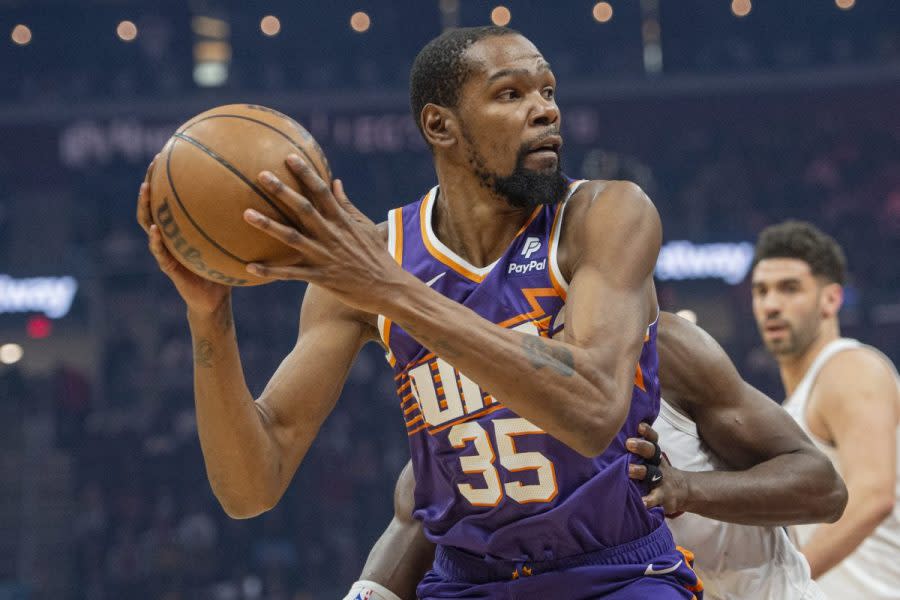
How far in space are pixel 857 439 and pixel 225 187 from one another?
2804 millimetres

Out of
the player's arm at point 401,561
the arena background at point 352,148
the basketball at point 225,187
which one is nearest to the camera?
the basketball at point 225,187

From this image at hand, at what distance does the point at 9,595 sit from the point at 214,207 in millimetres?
10815

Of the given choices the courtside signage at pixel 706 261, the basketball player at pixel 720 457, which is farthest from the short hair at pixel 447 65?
the courtside signage at pixel 706 261

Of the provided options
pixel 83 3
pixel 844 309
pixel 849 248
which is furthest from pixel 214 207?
pixel 83 3

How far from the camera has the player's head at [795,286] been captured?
4.52 meters

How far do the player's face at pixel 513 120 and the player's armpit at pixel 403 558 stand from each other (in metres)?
0.87

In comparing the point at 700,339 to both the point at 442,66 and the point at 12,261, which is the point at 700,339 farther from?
the point at 12,261

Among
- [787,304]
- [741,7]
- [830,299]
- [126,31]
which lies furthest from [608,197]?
[126,31]

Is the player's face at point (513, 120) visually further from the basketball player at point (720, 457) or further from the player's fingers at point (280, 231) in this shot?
the player's fingers at point (280, 231)

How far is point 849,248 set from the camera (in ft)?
50.0

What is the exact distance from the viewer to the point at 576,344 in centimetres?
225

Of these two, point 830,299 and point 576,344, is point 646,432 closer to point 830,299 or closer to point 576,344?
point 576,344

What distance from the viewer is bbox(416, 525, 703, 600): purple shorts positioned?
248 cm

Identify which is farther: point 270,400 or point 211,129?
point 270,400
